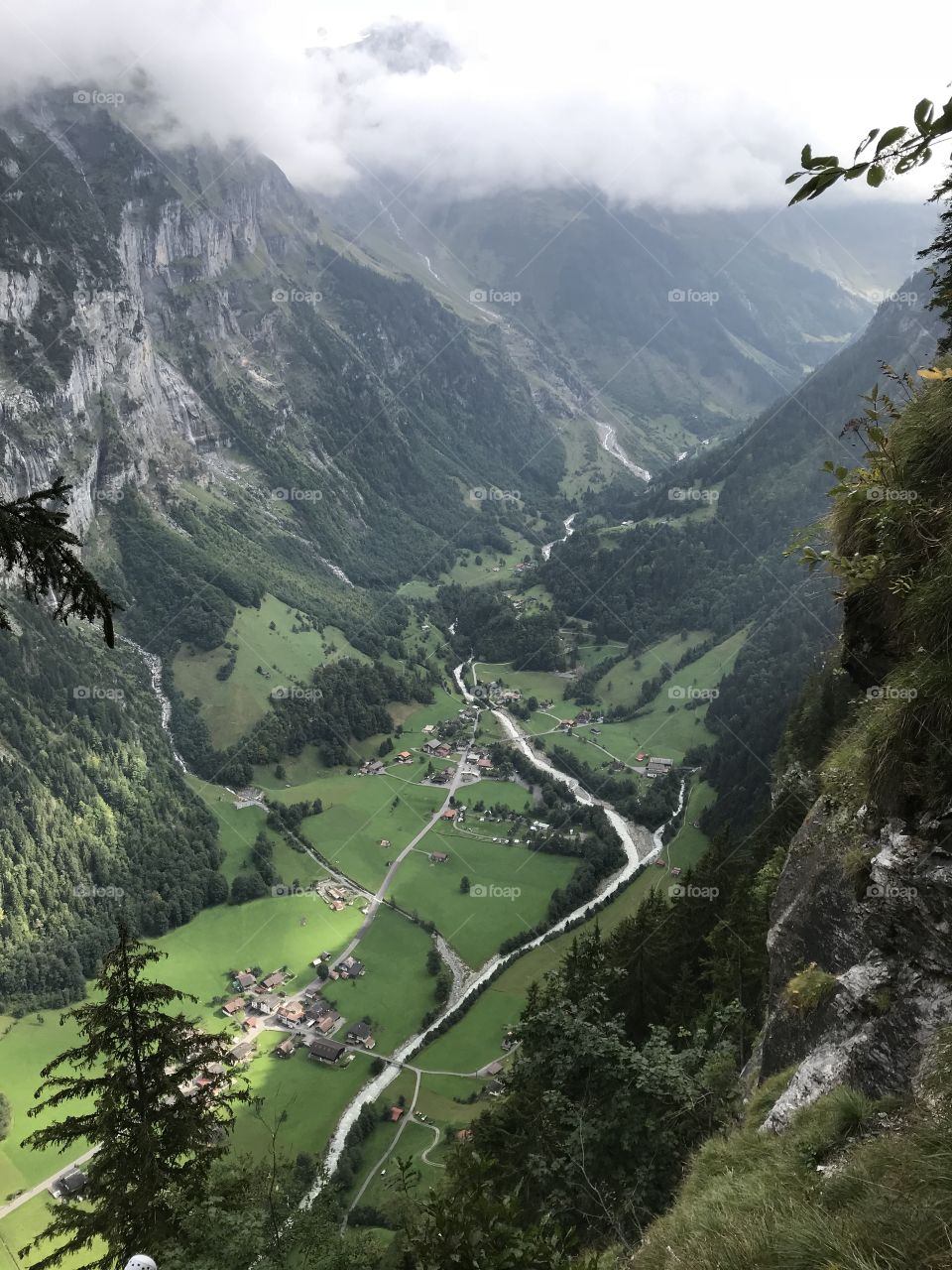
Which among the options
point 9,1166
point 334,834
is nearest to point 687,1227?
point 9,1166

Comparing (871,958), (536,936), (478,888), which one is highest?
(478,888)

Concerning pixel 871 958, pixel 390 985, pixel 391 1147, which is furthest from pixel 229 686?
pixel 871 958

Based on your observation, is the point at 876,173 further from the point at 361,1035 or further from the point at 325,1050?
the point at 361,1035

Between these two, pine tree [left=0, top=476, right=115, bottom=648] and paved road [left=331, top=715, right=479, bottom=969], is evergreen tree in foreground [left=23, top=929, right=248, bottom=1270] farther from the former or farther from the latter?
paved road [left=331, top=715, right=479, bottom=969]

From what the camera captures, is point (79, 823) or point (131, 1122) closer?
point (131, 1122)

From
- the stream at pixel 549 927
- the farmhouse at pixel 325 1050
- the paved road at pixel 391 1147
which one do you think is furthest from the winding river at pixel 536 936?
the farmhouse at pixel 325 1050
